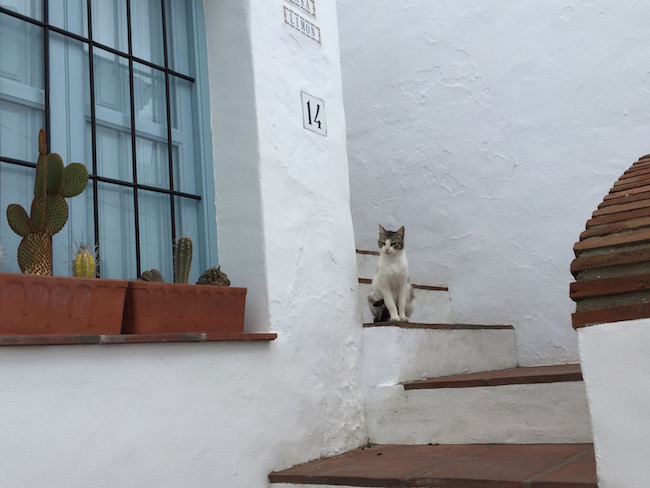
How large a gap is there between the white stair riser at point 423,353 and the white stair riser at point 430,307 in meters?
0.43

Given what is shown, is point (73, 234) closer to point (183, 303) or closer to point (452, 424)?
point (183, 303)

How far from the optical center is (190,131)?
9.93 ft

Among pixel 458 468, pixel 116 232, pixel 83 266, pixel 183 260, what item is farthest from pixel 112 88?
pixel 458 468

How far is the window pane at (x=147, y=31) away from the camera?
285 centimetres

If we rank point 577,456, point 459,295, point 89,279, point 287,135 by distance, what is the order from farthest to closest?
point 459,295
point 287,135
point 577,456
point 89,279

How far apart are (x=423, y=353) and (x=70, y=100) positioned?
1.98m

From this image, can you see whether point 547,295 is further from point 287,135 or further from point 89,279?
point 89,279

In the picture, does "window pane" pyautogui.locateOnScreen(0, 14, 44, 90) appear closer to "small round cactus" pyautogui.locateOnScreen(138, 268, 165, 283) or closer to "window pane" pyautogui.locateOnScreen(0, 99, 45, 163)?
"window pane" pyautogui.locateOnScreen(0, 99, 45, 163)

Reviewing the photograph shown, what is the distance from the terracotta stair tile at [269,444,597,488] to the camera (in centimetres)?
218

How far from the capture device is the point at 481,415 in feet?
9.66

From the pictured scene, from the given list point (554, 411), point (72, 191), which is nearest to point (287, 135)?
point (72, 191)

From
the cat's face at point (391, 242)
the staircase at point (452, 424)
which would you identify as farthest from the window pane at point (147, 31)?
the staircase at point (452, 424)

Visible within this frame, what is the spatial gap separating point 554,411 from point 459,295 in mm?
1585

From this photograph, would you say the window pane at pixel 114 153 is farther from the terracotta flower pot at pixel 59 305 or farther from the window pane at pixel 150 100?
the terracotta flower pot at pixel 59 305
